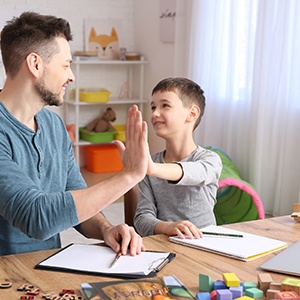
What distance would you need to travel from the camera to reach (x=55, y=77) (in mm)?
1918

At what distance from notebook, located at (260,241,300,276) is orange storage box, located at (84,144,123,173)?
411cm

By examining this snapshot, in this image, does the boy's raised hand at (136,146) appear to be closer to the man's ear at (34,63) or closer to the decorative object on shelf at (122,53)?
the man's ear at (34,63)

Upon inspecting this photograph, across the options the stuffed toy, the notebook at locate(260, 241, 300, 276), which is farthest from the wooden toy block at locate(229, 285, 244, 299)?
the stuffed toy

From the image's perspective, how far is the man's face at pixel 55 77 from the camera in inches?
75.2

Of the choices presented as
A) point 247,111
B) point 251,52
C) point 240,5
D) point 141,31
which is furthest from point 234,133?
point 141,31

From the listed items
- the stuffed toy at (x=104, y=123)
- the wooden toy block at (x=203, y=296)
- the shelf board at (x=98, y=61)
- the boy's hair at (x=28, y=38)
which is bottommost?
the stuffed toy at (x=104, y=123)

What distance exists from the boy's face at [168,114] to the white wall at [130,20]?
305cm

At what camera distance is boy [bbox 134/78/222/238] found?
6.81ft

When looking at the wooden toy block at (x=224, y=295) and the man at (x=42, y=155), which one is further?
the man at (x=42, y=155)

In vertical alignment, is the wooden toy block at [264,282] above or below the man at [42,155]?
below

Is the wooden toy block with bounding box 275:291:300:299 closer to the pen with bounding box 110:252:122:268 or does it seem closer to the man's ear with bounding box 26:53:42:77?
the pen with bounding box 110:252:122:268

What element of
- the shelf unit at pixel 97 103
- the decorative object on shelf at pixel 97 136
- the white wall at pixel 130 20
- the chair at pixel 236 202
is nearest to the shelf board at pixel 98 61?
the shelf unit at pixel 97 103

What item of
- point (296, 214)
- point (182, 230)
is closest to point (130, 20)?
point (296, 214)

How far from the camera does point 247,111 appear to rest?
447 cm
